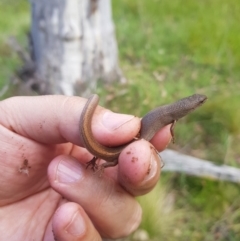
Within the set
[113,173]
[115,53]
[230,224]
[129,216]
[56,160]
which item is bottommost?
[230,224]

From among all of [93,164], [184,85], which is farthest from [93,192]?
[184,85]

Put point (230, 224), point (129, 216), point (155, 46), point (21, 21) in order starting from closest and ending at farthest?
1. point (129, 216)
2. point (230, 224)
3. point (155, 46)
4. point (21, 21)

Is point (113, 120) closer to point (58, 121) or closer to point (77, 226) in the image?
point (58, 121)

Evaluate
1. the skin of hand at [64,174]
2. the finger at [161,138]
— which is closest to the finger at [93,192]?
the skin of hand at [64,174]

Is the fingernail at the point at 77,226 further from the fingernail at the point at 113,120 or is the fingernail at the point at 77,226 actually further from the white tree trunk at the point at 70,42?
the white tree trunk at the point at 70,42

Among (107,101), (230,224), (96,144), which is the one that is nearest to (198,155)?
(230,224)

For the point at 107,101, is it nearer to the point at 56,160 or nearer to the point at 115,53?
the point at 115,53

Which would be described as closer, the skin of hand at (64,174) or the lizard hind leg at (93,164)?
the skin of hand at (64,174)

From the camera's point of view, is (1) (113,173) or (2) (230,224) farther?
(2) (230,224)
